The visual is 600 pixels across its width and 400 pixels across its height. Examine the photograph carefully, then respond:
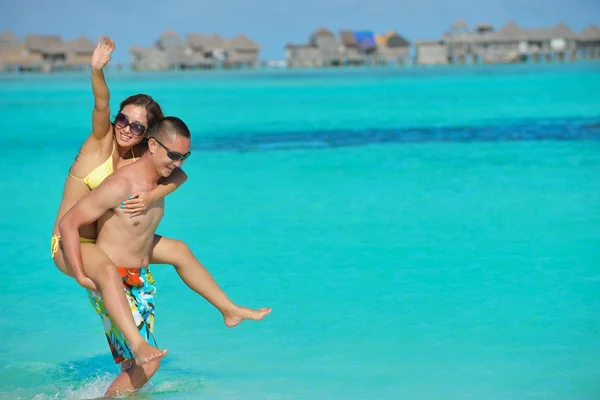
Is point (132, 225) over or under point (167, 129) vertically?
under

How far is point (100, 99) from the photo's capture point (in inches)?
158

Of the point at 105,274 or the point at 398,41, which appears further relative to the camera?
the point at 398,41

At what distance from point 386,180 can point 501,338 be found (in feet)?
24.3

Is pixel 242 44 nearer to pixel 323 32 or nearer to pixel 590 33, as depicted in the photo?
pixel 323 32

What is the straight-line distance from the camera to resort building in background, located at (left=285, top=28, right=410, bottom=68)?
11512cm

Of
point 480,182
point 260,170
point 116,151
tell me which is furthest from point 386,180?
point 116,151

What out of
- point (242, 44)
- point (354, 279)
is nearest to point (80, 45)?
point (242, 44)

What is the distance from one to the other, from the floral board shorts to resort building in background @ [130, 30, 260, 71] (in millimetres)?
107522

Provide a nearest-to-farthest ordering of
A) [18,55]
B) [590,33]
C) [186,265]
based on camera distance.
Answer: [186,265] → [18,55] → [590,33]

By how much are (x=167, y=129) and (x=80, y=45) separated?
10151 centimetres

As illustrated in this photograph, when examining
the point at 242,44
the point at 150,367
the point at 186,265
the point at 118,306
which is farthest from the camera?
the point at 242,44

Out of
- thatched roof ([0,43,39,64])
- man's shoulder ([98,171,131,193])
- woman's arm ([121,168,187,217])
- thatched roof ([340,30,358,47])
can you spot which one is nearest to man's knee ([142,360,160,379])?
woman's arm ([121,168,187,217])

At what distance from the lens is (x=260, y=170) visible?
595 inches

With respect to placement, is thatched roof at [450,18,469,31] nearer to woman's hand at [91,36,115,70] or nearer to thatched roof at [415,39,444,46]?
thatched roof at [415,39,444,46]
